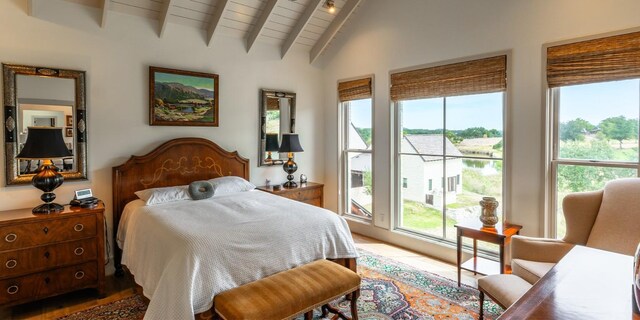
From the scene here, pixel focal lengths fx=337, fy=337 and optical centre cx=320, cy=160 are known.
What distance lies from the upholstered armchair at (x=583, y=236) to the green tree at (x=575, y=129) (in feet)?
1.96

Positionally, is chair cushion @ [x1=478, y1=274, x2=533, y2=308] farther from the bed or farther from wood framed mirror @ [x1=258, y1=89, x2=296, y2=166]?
wood framed mirror @ [x1=258, y1=89, x2=296, y2=166]

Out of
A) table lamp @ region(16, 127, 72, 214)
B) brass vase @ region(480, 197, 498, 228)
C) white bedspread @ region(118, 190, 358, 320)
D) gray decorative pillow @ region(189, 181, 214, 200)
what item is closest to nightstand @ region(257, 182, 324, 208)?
gray decorative pillow @ region(189, 181, 214, 200)

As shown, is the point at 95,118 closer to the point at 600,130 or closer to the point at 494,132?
the point at 494,132

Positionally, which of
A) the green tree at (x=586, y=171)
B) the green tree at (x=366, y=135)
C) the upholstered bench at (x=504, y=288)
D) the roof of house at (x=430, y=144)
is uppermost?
the green tree at (x=366, y=135)

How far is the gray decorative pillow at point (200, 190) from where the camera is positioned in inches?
137

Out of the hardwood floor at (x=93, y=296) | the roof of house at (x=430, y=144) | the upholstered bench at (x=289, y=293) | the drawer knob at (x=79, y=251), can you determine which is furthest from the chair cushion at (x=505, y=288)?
the drawer knob at (x=79, y=251)

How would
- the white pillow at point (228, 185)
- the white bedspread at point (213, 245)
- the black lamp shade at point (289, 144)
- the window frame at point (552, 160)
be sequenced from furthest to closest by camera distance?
the black lamp shade at point (289, 144) < the white pillow at point (228, 185) < the window frame at point (552, 160) < the white bedspread at point (213, 245)

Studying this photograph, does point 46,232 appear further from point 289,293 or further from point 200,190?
point 289,293

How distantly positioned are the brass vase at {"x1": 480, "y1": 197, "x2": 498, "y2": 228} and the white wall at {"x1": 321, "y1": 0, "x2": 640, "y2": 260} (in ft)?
1.45

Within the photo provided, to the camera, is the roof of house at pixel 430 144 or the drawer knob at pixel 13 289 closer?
the drawer knob at pixel 13 289

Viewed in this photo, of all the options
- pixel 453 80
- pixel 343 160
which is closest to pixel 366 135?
pixel 343 160

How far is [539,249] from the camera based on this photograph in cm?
259

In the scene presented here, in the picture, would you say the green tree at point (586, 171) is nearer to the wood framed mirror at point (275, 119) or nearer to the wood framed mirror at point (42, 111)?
the wood framed mirror at point (275, 119)

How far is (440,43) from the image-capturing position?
12.7ft
